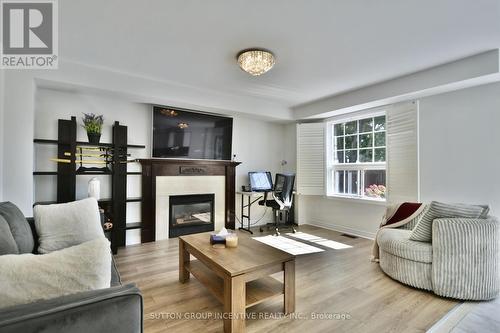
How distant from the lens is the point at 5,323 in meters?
0.66

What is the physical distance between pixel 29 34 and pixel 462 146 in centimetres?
499

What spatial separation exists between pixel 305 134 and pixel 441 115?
225 centimetres

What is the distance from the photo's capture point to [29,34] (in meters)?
2.35

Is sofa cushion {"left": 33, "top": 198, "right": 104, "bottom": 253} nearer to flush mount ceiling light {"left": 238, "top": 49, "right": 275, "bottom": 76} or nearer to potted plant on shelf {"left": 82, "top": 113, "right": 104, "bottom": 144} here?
potted plant on shelf {"left": 82, "top": 113, "right": 104, "bottom": 144}

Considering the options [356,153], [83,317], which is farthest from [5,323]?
[356,153]

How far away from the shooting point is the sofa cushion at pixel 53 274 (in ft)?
2.58

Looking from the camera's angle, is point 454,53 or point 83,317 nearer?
point 83,317

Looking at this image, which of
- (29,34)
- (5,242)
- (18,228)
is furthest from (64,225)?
(29,34)

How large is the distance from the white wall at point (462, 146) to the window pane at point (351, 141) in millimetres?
1118

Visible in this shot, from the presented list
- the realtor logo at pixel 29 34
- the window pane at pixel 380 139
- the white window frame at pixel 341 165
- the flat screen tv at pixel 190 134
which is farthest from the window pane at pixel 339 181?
the realtor logo at pixel 29 34

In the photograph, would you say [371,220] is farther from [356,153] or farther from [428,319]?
[428,319]

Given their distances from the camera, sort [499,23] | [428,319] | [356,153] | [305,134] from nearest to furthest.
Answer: [428,319] < [499,23] < [356,153] < [305,134]

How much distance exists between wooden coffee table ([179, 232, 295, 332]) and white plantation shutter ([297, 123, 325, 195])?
282 centimetres

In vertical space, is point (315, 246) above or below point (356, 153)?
below
